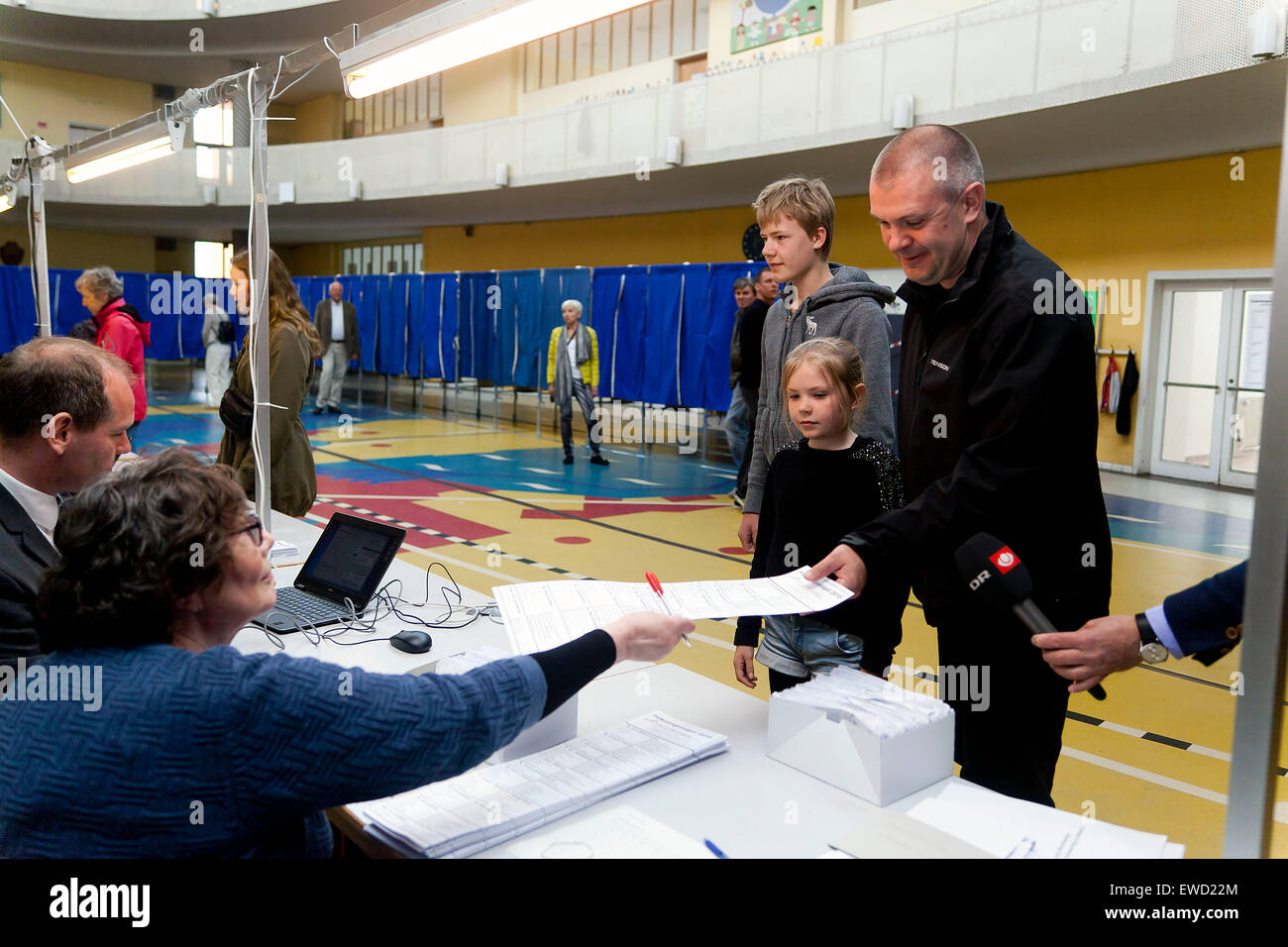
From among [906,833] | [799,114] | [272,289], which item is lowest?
→ [906,833]

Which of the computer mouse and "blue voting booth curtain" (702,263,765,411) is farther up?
"blue voting booth curtain" (702,263,765,411)

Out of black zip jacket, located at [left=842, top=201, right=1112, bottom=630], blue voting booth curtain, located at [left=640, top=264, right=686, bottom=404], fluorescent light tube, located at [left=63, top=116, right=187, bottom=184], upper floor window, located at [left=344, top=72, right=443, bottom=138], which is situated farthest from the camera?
upper floor window, located at [left=344, top=72, right=443, bottom=138]

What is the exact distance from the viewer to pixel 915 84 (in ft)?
31.9

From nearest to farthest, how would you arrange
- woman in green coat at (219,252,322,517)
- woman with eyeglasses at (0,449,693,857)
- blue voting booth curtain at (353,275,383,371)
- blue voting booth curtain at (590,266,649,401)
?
woman with eyeglasses at (0,449,693,857) → woman in green coat at (219,252,322,517) → blue voting booth curtain at (590,266,649,401) → blue voting booth curtain at (353,275,383,371)

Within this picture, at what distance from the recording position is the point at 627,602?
1.79 metres

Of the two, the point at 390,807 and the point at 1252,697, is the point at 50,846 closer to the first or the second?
the point at 390,807

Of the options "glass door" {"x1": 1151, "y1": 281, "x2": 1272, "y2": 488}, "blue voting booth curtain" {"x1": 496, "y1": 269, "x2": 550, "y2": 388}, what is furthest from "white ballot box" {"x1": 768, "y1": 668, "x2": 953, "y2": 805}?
"blue voting booth curtain" {"x1": 496, "y1": 269, "x2": 550, "y2": 388}

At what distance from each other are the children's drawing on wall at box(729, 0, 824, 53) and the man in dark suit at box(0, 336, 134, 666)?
39.9 feet

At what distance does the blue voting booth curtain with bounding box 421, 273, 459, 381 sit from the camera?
48.5 ft

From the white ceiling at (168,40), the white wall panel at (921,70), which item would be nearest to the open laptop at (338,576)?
the white wall panel at (921,70)

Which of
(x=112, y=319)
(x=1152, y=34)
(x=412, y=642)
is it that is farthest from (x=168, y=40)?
(x=412, y=642)

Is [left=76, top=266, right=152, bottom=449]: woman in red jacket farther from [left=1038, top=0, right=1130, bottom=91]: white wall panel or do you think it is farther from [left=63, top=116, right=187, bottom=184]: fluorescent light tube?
[left=1038, top=0, right=1130, bottom=91]: white wall panel
